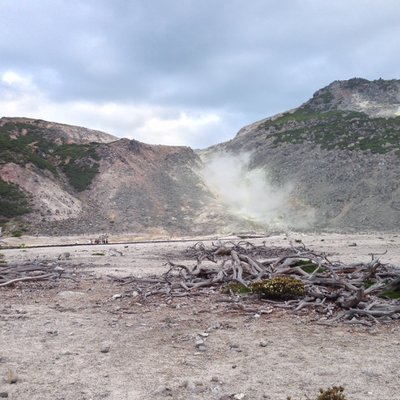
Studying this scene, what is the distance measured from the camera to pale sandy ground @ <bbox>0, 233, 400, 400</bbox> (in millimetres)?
6266

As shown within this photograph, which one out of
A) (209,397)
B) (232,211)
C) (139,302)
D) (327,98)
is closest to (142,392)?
(209,397)

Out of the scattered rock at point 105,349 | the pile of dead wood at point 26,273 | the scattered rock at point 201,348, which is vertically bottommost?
the pile of dead wood at point 26,273

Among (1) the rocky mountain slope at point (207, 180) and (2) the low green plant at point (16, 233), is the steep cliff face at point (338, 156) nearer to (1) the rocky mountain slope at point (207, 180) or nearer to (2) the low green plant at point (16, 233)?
(1) the rocky mountain slope at point (207, 180)

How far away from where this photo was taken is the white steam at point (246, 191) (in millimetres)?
63031

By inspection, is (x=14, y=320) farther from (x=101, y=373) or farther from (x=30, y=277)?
(x=30, y=277)

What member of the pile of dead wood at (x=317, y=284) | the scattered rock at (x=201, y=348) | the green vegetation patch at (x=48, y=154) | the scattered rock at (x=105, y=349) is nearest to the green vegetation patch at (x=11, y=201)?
the green vegetation patch at (x=48, y=154)

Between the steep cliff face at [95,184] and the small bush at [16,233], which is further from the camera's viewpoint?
the steep cliff face at [95,184]

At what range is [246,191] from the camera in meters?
75.6

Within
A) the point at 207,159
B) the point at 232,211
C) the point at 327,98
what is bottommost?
the point at 232,211

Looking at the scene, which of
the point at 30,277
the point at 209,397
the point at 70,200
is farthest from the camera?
the point at 70,200

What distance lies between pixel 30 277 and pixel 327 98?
114105 millimetres

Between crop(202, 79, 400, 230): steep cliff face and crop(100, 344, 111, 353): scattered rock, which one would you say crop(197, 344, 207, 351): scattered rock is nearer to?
crop(100, 344, 111, 353): scattered rock

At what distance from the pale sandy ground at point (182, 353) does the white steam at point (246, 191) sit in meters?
47.5

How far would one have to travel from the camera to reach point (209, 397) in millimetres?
5977
